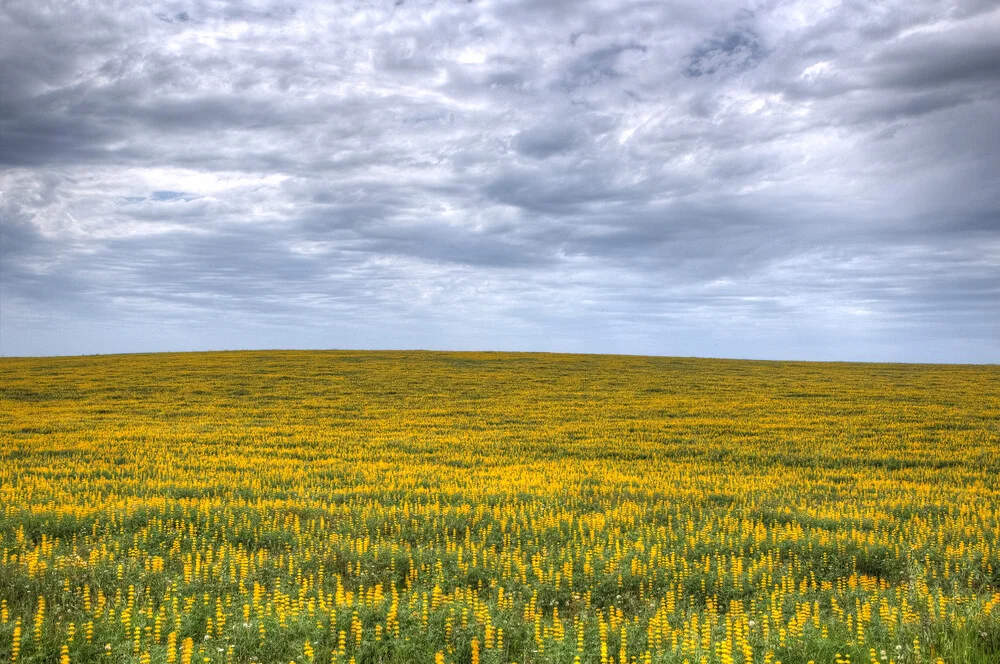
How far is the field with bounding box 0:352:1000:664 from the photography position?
7488 mm

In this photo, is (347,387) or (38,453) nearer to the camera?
(38,453)

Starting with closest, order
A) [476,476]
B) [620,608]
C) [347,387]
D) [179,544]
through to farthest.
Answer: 1. [620,608]
2. [179,544]
3. [476,476]
4. [347,387]

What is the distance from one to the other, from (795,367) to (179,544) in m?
52.9

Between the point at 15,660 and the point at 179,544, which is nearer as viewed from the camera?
the point at 15,660

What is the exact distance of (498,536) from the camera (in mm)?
12367

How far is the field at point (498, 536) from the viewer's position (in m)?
7.49

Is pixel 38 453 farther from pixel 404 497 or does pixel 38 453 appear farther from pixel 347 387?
pixel 347 387

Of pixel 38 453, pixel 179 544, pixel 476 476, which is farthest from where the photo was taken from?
pixel 38 453

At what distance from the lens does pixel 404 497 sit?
593 inches

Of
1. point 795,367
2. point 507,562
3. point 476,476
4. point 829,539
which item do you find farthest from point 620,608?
point 795,367

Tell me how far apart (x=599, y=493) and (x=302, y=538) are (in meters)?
6.63

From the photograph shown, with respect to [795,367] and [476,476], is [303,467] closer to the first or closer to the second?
[476,476]

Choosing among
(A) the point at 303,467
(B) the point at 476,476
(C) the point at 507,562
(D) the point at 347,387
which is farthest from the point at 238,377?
(C) the point at 507,562

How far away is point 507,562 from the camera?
34.7 feet
